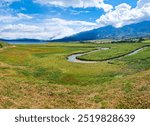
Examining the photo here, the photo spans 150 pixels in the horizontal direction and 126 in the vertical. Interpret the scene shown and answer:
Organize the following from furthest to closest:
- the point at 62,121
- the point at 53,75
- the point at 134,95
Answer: the point at 53,75 → the point at 134,95 → the point at 62,121

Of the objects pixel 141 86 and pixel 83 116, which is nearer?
pixel 83 116

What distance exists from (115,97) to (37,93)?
9.54 m

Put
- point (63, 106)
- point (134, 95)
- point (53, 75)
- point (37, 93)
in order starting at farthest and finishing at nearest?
point (53, 75), point (37, 93), point (134, 95), point (63, 106)

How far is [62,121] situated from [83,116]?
5.31ft

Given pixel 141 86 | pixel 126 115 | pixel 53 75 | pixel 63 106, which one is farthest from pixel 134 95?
pixel 53 75

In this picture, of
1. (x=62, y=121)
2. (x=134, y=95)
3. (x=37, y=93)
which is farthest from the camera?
(x=37, y=93)

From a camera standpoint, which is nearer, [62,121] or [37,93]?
[62,121]

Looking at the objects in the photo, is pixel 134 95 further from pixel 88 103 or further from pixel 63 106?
pixel 63 106

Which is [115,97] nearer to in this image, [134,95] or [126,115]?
[134,95]

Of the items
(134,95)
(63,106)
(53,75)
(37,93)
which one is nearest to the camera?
(63,106)

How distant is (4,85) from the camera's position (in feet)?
130

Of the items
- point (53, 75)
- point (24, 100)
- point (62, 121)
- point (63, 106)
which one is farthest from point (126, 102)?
point (53, 75)

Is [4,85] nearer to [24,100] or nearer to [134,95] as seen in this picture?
[24,100]

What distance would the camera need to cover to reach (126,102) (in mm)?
32469
